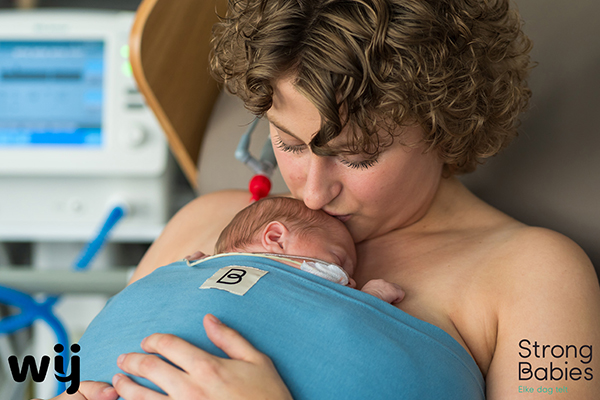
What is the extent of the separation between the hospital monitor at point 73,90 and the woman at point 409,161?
65cm

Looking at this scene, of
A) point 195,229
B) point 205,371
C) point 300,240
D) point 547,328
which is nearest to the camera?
point 205,371

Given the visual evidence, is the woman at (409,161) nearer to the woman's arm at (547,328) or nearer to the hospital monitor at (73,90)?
the woman's arm at (547,328)

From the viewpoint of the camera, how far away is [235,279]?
0.78 m

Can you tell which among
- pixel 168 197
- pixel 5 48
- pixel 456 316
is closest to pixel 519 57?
pixel 456 316

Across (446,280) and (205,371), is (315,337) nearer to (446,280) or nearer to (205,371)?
(205,371)

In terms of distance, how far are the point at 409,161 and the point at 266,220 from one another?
0.26 m

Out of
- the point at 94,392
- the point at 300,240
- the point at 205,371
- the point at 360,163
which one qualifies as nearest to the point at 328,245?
the point at 300,240

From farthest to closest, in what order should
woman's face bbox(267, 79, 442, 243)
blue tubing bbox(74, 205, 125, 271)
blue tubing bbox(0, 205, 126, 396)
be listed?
blue tubing bbox(74, 205, 125, 271)
blue tubing bbox(0, 205, 126, 396)
woman's face bbox(267, 79, 442, 243)

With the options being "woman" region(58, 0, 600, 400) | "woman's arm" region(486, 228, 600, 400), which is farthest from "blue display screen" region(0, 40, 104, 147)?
"woman's arm" region(486, 228, 600, 400)

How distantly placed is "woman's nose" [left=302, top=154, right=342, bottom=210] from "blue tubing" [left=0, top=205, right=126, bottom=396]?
2.73 ft

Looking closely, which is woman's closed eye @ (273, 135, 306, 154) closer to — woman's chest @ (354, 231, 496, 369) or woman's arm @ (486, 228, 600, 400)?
woman's chest @ (354, 231, 496, 369)

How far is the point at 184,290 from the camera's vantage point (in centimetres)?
79

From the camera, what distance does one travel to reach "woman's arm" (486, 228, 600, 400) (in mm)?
735

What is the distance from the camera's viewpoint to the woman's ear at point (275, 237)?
0.86 m
